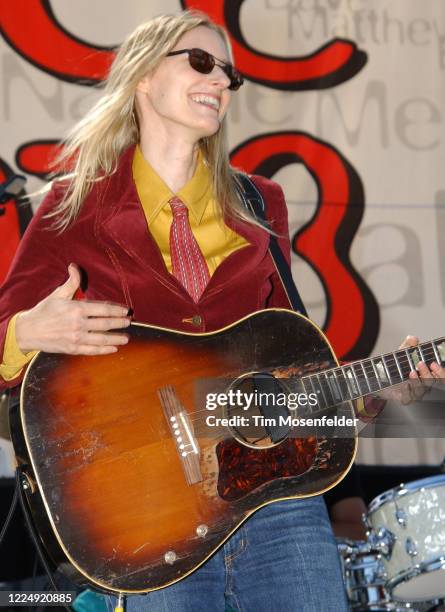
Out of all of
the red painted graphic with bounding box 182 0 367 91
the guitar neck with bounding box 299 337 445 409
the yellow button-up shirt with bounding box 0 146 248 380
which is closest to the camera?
the guitar neck with bounding box 299 337 445 409

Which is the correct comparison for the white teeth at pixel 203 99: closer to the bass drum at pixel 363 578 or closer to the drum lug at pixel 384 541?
the drum lug at pixel 384 541

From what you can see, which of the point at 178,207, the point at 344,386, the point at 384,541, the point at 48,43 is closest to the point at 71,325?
the point at 178,207

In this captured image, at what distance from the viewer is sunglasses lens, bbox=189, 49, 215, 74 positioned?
104 inches

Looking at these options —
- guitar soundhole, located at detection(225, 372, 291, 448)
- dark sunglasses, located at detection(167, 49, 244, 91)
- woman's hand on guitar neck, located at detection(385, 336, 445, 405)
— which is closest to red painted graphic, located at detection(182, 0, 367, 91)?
dark sunglasses, located at detection(167, 49, 244, 91)

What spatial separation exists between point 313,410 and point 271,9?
266 cm

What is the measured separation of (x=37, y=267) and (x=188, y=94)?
66cm

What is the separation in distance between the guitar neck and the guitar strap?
8.4 inches

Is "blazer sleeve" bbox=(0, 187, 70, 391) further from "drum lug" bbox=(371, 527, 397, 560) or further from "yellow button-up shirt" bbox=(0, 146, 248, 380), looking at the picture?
"drum lug" bbox=(371, 527, 397, 560)

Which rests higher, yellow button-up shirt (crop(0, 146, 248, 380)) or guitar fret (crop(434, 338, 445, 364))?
yellow button-up shirt (crop(0, 146, 248, 380))

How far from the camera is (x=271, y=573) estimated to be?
87.0 inches

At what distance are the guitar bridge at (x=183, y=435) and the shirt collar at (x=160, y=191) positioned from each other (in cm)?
57

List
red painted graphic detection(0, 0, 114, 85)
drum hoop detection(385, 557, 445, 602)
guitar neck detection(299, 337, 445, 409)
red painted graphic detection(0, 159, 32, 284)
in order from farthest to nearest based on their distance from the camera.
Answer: red painted graphic detection(0, 0, 114, 85) → red painted graphic detection(0, 159, 32, 284) → drum hoop detection(385, 557, 445, 602) → guitar neck detection(299, 337, 445, 409)

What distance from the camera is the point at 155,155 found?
271cm

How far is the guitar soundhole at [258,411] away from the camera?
2.25m
